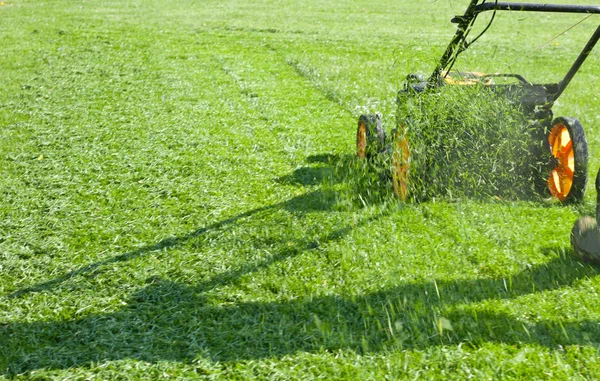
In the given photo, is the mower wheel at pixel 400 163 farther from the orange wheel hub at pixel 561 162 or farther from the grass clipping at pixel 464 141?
the orange wheel hub at pixel 561 162

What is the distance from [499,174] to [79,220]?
2.84 meters

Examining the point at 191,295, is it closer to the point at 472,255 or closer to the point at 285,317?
the point at 285,317

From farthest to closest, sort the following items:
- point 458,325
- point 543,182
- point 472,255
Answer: point 543,182 → point 472,255 → point 458,325

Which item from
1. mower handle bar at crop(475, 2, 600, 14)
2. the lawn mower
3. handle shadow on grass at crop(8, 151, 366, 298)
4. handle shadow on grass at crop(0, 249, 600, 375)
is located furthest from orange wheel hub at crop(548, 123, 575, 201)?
handle shadow on grass at crop(8, 151, 366, 298)

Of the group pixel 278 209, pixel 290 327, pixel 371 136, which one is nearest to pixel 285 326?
pixel 290 327

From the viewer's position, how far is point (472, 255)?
166 inches

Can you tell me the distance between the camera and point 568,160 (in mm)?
4793

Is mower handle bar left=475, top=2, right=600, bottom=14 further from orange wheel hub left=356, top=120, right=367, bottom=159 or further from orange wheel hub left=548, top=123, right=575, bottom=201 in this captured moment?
orange wheel hub left=356, top=120, right=367, bottom=159

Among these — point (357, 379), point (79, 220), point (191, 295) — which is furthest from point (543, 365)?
point (79, 220)

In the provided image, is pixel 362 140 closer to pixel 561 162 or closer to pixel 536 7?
pixel 561 162

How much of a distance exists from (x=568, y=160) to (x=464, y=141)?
2.32ft

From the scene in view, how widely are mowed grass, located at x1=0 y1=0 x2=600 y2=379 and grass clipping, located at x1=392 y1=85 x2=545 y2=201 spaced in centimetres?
17

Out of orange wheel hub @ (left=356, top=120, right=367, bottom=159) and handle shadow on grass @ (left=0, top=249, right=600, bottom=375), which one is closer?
handle shadow on grass @ (left=0, top=249, right=600, bottom=375)

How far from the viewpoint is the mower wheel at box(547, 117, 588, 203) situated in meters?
4.57
